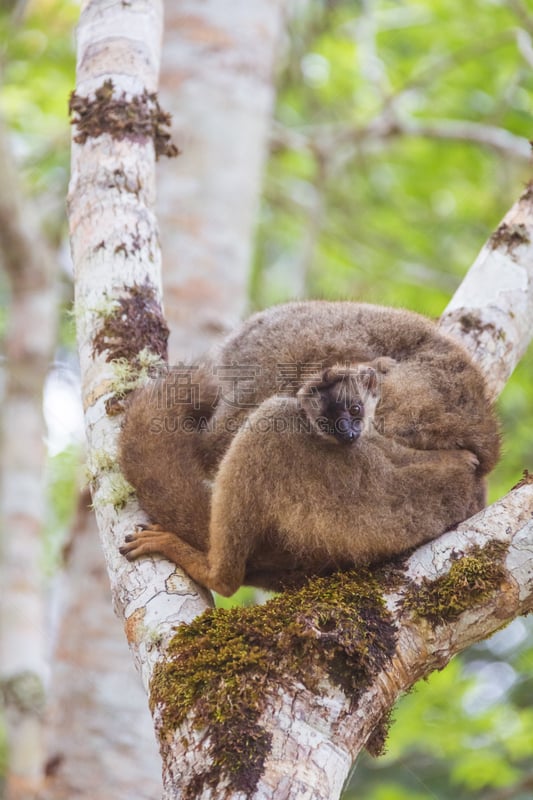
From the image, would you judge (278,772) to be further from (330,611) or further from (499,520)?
(499,520)

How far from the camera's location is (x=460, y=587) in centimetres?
354

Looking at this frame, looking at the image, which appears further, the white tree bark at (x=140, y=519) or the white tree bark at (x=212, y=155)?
the white tree bark at (x=212, y=155)

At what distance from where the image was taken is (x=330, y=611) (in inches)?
135

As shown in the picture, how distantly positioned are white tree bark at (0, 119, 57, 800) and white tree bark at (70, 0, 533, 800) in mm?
3753

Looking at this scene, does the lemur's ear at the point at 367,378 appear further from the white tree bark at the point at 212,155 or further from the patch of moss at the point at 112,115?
the white tree bark at the point at 212,155

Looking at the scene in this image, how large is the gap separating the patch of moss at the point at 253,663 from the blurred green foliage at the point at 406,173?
5421 millimetres

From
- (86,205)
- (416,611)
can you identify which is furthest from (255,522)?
(86,205)

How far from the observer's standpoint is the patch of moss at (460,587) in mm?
3500

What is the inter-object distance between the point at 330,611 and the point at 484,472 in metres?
1.73

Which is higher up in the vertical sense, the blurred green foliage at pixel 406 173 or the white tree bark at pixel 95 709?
the blurred green foliage at pixel 406 173

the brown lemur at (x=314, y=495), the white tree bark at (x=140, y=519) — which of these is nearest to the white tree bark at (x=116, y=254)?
the white tree bark at (x=140, y=519)

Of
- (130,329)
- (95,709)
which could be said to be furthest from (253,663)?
(95,709)

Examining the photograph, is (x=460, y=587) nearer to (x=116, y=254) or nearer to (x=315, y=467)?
(x=315, y=467)

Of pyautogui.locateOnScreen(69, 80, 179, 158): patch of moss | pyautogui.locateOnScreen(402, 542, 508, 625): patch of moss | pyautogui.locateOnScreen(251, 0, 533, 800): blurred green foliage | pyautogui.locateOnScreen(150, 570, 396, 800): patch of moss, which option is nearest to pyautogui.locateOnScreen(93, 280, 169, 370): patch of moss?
pyautogui.locateOnScreen(69, 80, 179, 158): patch of moss
